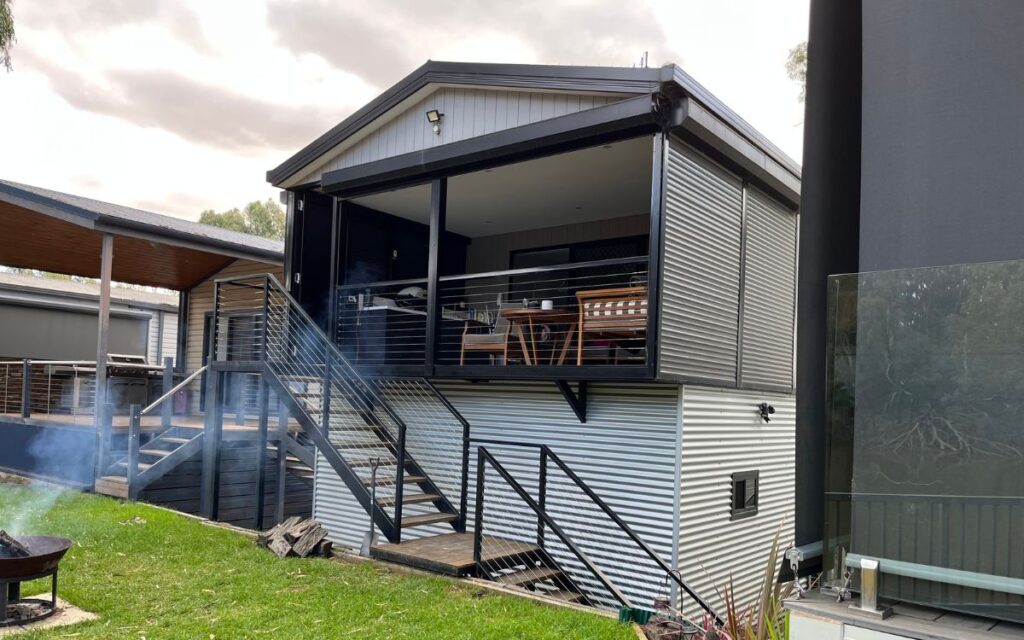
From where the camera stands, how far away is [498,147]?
24.5 feet

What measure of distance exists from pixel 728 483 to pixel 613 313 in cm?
227

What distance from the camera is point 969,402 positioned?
205cm

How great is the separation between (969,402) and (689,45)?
23.5m

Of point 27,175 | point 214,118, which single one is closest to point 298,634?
point 214,118

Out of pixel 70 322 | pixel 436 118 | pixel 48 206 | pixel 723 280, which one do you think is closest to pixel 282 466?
pixel 436 118

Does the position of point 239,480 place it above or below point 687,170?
below

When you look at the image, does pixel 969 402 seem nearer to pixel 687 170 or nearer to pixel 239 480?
pixel 687 170

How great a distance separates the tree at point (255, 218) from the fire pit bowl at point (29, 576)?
45.6 m

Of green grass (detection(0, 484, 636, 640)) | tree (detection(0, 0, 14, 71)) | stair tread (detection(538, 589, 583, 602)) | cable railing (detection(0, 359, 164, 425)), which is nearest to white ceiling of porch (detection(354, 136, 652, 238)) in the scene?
stair tread (detection(538, 589, 583, 602))

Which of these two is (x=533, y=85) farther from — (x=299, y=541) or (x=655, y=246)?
(x=299, y=541)

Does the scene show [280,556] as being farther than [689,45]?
No

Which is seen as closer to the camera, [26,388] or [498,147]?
[498,147]

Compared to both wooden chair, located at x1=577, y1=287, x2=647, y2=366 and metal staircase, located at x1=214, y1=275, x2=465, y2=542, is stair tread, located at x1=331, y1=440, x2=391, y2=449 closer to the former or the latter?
metal staircase, located at x1=214, y1=275, x2=465, y2=542

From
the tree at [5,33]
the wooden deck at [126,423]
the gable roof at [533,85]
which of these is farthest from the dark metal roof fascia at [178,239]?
the tree at [5,33]
